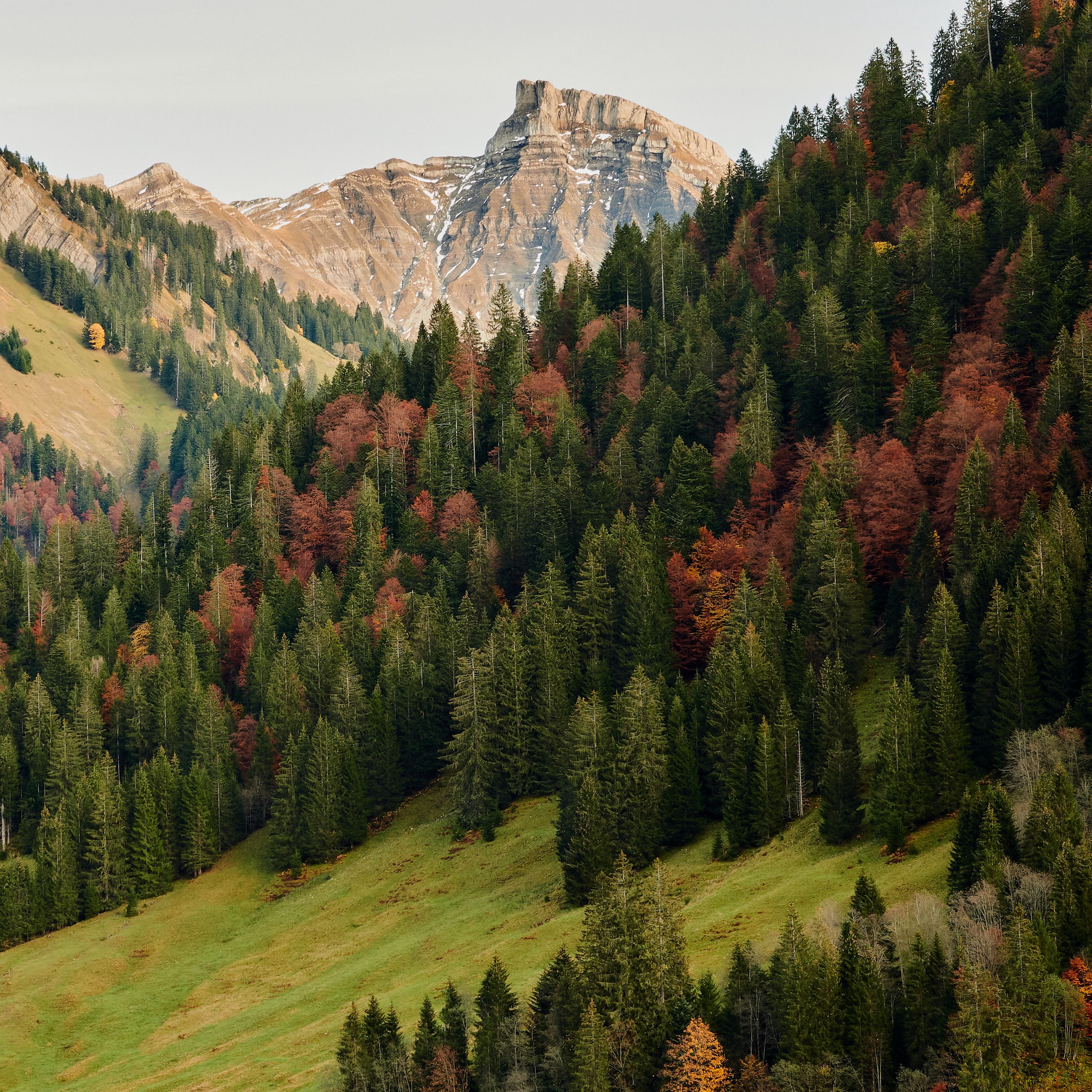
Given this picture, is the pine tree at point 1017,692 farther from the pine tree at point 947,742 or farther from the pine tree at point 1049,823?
the pine tree at point 1049,823

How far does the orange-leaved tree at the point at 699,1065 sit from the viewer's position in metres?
56.2

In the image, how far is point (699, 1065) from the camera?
56469 mm

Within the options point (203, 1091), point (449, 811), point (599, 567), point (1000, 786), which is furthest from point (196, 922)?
point (1000, 786)

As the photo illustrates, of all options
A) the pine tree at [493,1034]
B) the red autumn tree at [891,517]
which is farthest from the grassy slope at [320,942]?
the red autumn tree at [891,517]

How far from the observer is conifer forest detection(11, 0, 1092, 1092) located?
59.5 m

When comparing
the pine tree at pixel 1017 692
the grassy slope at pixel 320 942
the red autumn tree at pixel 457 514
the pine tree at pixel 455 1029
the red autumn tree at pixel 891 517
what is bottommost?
the grassy slope at pixel 320 942

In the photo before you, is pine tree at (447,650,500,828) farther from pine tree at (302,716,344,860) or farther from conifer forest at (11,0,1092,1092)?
pine tree at (302,716,344,860)

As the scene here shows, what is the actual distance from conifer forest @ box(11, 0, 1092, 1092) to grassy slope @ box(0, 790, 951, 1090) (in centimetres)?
291

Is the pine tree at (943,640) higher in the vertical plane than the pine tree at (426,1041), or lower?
higher

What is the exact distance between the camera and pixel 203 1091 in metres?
71.8

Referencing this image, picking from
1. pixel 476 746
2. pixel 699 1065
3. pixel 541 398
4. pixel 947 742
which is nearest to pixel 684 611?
pixel 476 746

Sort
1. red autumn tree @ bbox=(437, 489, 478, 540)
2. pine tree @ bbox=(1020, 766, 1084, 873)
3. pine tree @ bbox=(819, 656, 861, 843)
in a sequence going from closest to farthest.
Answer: pine tree @ bbox=(1020, 766, 1084, 873) < pine tree @ bbox=(819, 656, 861, 843) < red autumn tree @ bbox=(437, 489, 478, 540)

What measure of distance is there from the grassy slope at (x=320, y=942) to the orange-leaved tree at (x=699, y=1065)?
648 cm

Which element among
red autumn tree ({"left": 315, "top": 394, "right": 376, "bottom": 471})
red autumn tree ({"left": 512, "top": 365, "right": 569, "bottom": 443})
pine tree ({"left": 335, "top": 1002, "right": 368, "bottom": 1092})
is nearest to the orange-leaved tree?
pine tree ({"left": 335, "top": 1002, "right": 368, "bottom": 1092})
